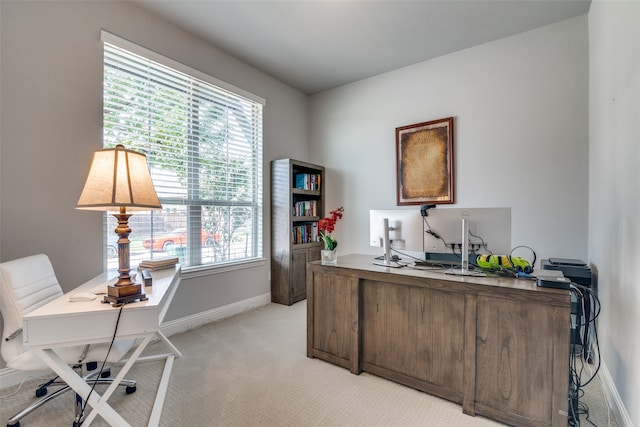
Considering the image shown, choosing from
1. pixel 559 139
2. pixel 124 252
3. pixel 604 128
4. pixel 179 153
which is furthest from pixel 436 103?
pixel 124 252

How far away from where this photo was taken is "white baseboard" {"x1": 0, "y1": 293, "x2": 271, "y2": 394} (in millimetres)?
1860

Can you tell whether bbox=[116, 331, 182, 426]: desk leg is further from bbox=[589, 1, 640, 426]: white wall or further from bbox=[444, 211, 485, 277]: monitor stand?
bbox=[589, 1, 640, 426]: white wall

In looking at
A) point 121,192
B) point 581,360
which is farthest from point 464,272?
point 121,192

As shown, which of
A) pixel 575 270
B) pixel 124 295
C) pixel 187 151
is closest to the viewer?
pixel 124 295

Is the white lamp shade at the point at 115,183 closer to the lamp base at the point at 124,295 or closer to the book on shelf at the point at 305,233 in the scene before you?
the lamp base at the point at 124,295

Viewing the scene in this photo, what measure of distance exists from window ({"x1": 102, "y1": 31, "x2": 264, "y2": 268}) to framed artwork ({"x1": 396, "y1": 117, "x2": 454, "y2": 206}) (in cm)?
179

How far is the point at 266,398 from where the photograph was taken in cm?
178

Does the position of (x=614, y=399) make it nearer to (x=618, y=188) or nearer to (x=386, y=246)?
(x=618, y=188)

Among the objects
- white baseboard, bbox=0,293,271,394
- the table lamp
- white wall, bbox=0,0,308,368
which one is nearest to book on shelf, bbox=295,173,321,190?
white baseboard, bbox=0,293,271,394

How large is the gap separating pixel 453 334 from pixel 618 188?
1.37 meters

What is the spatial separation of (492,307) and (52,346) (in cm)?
214

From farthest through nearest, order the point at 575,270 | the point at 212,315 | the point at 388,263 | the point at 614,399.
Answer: the point at 212,315
the point at 575,270
the point at 388,263
the point at 614,399

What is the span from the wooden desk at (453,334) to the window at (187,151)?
1432 millimetres

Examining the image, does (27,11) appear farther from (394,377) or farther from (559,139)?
(559,139)
